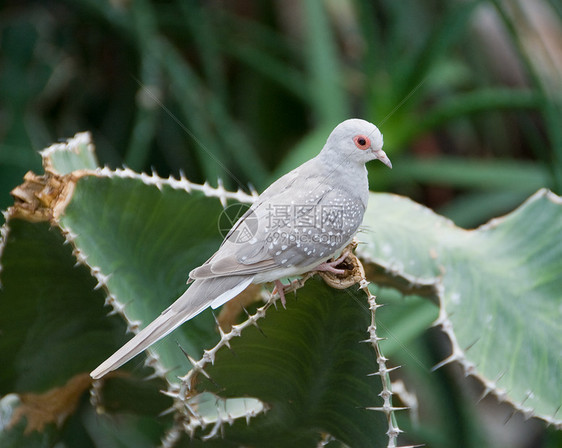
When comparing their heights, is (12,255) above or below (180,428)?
above

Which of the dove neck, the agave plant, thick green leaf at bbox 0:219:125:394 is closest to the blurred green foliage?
the agave plant

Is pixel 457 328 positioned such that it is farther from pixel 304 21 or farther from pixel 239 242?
pixel 304 21

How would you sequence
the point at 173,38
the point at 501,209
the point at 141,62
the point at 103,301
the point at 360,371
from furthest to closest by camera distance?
1. the point at 173,38
2. the point at 501,209
3. the point at 141,62
4. the point at 103,301
5. the point at 360,371

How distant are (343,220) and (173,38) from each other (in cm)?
171

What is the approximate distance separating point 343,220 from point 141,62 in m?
1.34

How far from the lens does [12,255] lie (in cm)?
97

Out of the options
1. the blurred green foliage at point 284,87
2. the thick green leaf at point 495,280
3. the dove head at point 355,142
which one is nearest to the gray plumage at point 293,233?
the dove head at point 355,142

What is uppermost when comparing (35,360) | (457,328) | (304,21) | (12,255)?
(304,21)

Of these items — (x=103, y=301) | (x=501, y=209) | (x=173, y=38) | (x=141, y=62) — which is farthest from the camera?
(x=173, y=38)

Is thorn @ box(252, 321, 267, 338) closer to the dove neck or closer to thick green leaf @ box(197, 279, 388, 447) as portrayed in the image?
thick green leaf @ box(197, 279, 388, 447)

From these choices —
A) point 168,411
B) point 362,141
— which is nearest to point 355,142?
point 362,141

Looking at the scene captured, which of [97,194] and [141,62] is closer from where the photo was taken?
[97,194]

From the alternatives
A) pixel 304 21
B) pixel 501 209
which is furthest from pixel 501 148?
pixel 304 21

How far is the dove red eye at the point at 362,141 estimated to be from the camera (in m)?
0.95
